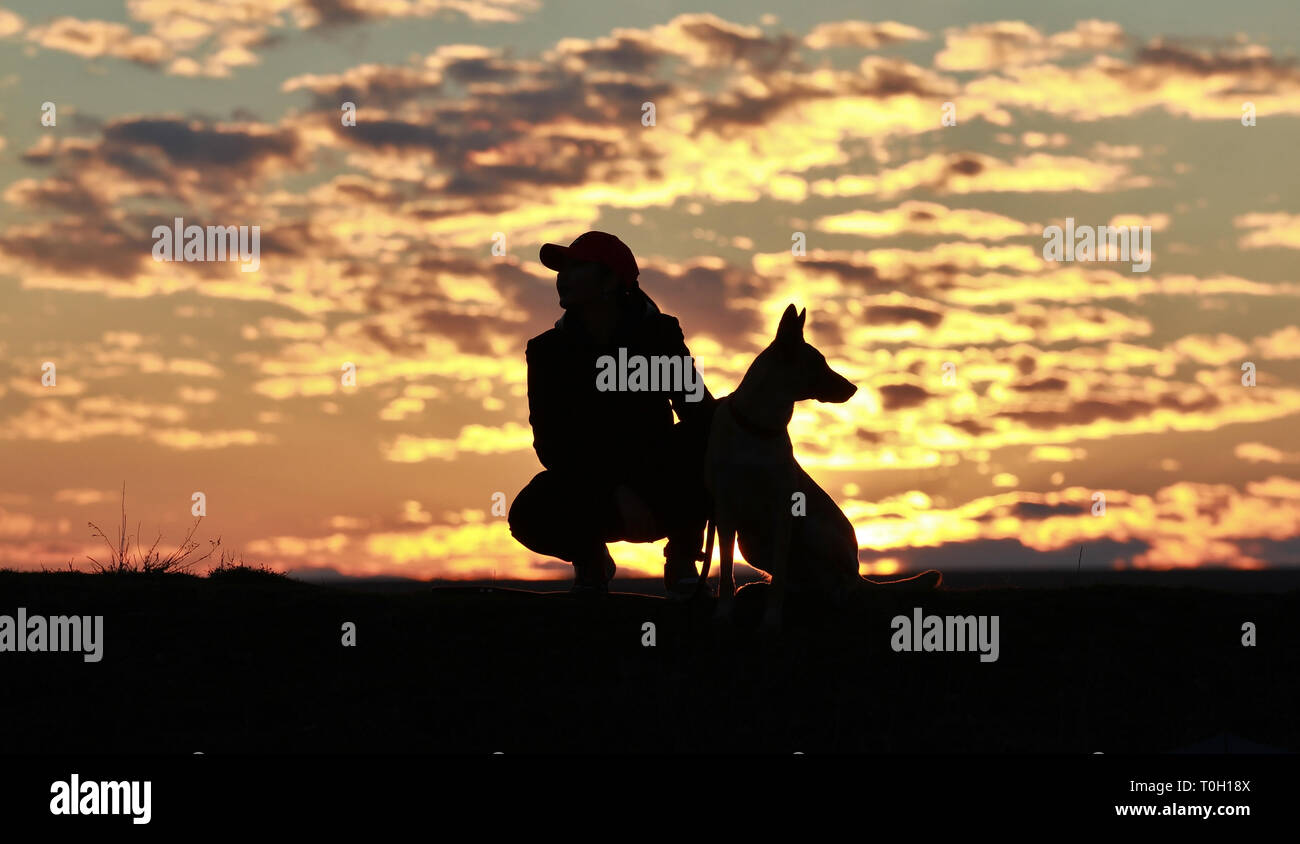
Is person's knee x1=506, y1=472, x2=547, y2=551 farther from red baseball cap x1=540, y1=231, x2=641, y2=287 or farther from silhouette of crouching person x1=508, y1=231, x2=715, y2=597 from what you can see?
red baseball cap x1=540, y1=231, x2=641, y2=287

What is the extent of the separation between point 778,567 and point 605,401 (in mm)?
2276

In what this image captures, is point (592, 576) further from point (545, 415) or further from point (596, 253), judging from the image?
point (596, 253)

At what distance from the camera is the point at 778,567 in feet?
34.9

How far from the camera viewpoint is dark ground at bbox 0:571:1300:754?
30.3ft

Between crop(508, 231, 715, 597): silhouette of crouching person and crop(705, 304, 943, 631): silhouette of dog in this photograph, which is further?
crop(508, 231, 715, 597): silhouette of crouching person

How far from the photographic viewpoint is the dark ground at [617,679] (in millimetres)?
9227

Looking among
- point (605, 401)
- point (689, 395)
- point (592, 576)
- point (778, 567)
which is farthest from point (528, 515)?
point (778, 567)

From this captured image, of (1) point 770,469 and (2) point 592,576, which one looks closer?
(1) point 770,469

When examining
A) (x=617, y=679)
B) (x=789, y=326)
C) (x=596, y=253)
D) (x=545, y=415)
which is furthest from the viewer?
(x=545, y=415)

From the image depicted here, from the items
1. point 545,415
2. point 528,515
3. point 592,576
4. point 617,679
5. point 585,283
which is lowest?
point 617,679

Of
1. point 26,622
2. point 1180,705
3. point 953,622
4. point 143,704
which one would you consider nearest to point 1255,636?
point 1180,705

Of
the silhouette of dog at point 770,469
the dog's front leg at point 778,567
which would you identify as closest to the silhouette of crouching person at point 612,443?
the silhouette of dog at point 770,469

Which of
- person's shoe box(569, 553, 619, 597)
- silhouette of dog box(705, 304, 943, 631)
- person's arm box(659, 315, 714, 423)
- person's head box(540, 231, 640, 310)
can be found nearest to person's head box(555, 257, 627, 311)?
person's head box(540, 231, 640, 310)

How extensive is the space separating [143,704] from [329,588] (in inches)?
105
